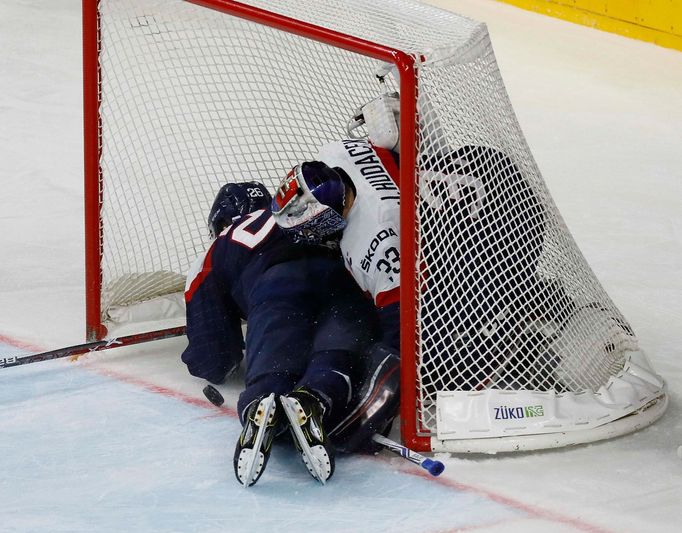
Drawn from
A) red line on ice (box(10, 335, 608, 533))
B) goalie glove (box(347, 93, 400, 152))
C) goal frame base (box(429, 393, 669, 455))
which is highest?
goalie glove (box(347, 93, 400, 152))

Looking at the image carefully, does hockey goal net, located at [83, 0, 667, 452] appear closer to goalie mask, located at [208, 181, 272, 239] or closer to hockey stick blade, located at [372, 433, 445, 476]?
hockey stick blade, located at [372, 433, 445, 476]

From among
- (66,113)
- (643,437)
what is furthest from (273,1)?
(66,113)

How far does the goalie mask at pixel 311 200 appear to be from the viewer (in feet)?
10.1

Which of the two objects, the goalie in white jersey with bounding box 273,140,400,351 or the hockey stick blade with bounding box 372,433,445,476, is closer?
the hockey stick blade with bounding box 372,433,445,476

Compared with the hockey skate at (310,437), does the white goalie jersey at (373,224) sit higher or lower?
higher

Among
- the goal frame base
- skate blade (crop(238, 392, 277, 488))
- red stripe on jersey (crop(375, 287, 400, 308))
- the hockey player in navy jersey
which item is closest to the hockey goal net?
the goal frame base

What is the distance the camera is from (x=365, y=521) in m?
2.62

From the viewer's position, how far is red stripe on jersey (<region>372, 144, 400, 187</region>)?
325 centimetres

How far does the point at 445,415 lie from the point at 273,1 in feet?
3.73

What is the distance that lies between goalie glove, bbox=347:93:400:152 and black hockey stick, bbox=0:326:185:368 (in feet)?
3.08

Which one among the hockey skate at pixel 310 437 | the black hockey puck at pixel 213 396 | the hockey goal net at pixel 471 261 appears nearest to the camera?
the hockey skate at pixel 310 437

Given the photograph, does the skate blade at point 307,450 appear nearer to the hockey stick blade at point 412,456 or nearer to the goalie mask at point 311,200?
the hockey stick blade at point 412,456

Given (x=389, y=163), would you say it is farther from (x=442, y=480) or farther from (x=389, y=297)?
(x=442, y=480)

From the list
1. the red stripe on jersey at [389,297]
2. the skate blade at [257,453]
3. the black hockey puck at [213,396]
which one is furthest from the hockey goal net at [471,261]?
the black hockey puck at [213,396]
